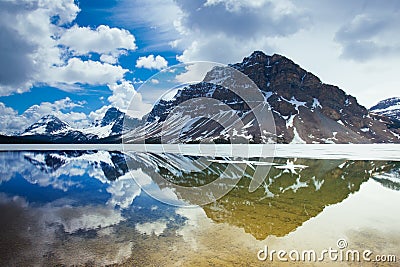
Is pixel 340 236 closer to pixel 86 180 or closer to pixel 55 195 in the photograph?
pixel 55 195

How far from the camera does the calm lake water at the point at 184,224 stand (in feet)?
37.4

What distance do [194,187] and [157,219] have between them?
34.1 ft

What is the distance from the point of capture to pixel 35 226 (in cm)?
1540

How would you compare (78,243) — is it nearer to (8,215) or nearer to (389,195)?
(8,215)

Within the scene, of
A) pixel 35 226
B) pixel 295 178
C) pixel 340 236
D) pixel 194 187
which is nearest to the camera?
pixel 340 236

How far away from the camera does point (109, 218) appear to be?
1689cm

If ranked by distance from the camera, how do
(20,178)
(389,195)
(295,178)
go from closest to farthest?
(389,195)
(295,178)
(20,178)

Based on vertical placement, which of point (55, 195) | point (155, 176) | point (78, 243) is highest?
point (155, 176)

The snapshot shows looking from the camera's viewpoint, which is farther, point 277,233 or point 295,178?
point 295,178

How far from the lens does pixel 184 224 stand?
50.8 feet

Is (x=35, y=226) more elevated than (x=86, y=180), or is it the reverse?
(x=86, y=180)

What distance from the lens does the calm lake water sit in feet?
37.4

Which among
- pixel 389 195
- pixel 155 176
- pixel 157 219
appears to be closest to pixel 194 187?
pixel 155 176

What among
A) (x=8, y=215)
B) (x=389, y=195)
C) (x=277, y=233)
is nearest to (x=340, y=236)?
(x=277, y=233)
